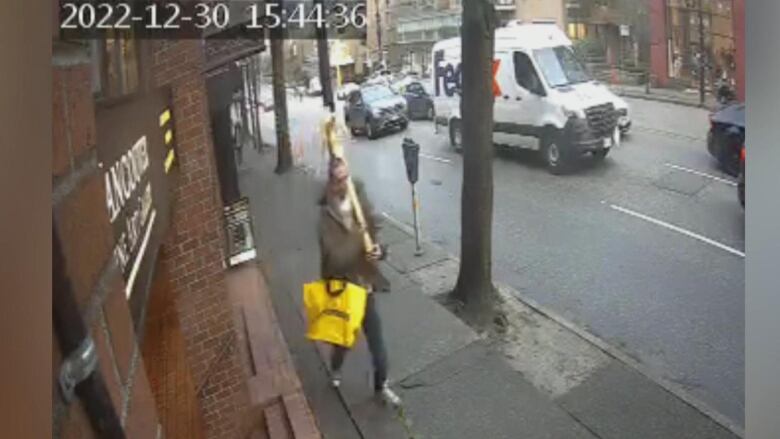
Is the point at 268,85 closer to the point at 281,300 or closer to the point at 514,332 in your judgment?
the point at 281,300

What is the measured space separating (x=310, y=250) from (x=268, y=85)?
0.25m

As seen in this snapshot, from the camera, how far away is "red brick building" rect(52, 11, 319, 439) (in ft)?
3.40

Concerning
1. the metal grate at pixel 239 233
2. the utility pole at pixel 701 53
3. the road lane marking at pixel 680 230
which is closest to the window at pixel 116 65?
the metal grate at pixel 239 233

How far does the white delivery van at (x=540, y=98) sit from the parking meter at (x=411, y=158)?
5cm

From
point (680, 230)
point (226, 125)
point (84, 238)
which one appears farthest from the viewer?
point (680, 230)

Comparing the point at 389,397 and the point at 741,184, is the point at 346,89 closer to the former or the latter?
the point at 389,397

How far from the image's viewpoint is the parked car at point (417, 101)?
3.95ft

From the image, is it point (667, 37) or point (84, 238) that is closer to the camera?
point (84, 238)

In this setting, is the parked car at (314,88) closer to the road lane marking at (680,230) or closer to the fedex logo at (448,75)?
the fedex logo at (448,75)

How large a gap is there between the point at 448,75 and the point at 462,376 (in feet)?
1.54

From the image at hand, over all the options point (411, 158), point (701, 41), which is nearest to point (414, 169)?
point (411, 158)

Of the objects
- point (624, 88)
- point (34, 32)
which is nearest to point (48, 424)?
point (34, 32)

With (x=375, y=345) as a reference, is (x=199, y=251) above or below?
above

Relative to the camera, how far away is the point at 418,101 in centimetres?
121
